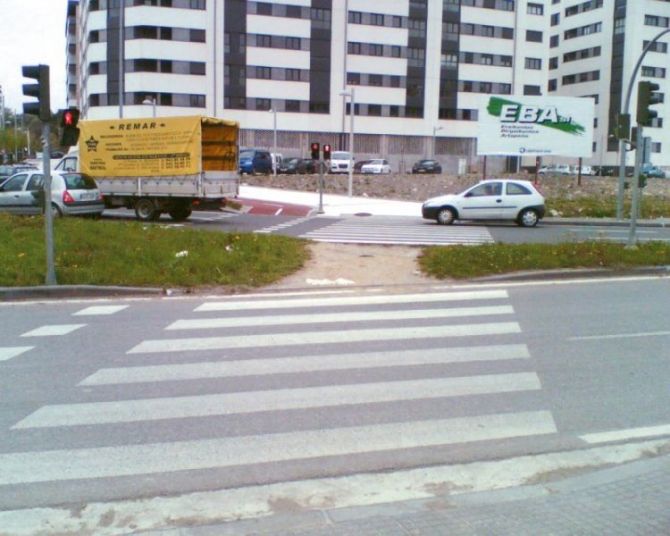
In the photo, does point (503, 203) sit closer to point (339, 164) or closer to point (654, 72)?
point (339, 164)

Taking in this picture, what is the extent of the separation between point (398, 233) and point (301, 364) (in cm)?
1520

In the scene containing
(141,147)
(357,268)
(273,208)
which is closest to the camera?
(357,268)

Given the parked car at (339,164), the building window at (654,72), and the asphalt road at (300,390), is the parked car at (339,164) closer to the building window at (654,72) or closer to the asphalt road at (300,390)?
the building window at (654,72)

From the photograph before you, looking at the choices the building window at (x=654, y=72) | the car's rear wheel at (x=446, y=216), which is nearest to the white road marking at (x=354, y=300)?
the car's rear wheel at (x=446, y=216)

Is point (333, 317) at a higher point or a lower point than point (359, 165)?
lower

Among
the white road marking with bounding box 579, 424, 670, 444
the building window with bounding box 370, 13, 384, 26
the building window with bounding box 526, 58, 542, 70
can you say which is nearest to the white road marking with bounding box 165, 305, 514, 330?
the white road marking with bounding box 579, 424, 670, 444

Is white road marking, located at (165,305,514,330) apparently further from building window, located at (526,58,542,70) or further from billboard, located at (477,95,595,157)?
building window, located at (526,58,542,70)

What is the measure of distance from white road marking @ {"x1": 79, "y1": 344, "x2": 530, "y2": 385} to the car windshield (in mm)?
17132

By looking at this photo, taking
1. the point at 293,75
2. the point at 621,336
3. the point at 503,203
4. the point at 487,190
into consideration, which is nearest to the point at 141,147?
the point at 487,190

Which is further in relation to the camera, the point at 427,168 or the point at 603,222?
the point at 427,168

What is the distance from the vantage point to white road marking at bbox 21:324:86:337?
889cm

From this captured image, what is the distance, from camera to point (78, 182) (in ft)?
75.9

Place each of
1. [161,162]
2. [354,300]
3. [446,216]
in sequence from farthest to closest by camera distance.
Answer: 1. [446,216]
2. [161,162]
3. [354,300]

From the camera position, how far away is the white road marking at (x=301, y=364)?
6941 millimetres
